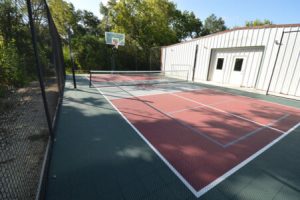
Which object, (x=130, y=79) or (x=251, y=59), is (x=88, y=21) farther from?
(x=251, y=59)

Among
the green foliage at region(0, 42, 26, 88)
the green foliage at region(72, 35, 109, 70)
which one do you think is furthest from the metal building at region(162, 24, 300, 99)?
the green foliage at region(0, 42, 26, 88)

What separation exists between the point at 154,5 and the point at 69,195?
894 inches

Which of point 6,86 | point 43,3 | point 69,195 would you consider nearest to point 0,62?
point 6,86

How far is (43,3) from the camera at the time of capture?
335 cm

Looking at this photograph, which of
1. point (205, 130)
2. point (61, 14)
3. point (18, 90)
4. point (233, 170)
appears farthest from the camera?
point (61, 14)

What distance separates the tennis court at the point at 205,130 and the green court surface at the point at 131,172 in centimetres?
15

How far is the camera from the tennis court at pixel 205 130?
2.39 metres

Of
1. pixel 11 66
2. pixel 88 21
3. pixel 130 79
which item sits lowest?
pixel 130 79

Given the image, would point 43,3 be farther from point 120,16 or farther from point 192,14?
Answer: point 192,14

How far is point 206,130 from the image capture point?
366 cm

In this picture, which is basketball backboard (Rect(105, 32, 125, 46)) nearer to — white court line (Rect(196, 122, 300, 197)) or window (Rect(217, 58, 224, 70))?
window (Rect(217, 58, 224, 70))

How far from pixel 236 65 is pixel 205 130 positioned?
24.8 ft

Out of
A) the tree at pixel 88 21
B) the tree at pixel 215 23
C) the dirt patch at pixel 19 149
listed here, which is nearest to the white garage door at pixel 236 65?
the dirt patch at pixel 19 149

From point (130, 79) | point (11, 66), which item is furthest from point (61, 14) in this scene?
point (11, 66)
